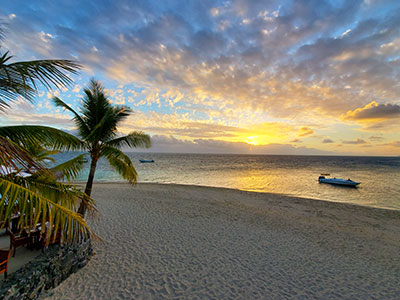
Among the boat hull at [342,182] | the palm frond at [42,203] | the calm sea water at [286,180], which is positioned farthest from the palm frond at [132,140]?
the boat hull at [342,182]

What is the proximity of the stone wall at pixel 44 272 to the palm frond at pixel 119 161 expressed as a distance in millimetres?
2617

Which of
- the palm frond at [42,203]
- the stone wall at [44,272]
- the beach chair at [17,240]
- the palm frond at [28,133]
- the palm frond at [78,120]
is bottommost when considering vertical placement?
the stone wall at [44,272]

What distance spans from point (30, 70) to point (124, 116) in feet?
13.8

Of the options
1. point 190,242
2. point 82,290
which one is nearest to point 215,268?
point 190,242

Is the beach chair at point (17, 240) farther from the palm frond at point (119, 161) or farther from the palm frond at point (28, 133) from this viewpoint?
Result: the palm frond at point (28, 133)

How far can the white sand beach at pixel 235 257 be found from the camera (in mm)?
5102

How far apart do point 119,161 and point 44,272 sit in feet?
12.0

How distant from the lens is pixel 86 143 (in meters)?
6.49

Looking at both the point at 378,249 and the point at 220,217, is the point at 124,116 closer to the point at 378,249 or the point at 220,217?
the point at 220,217

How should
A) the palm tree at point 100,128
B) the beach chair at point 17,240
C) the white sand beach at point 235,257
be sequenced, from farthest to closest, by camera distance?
1. the palm tree at point 100,128
2. the white sand beach at point 235,257
3. the beach chair at point 17,240

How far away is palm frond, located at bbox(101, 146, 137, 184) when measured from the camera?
6.57 m

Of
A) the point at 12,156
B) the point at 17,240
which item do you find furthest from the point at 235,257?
the point at 12,156

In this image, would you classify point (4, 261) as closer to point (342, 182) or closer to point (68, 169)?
point (68, 169)

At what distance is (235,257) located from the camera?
22.3 feet
